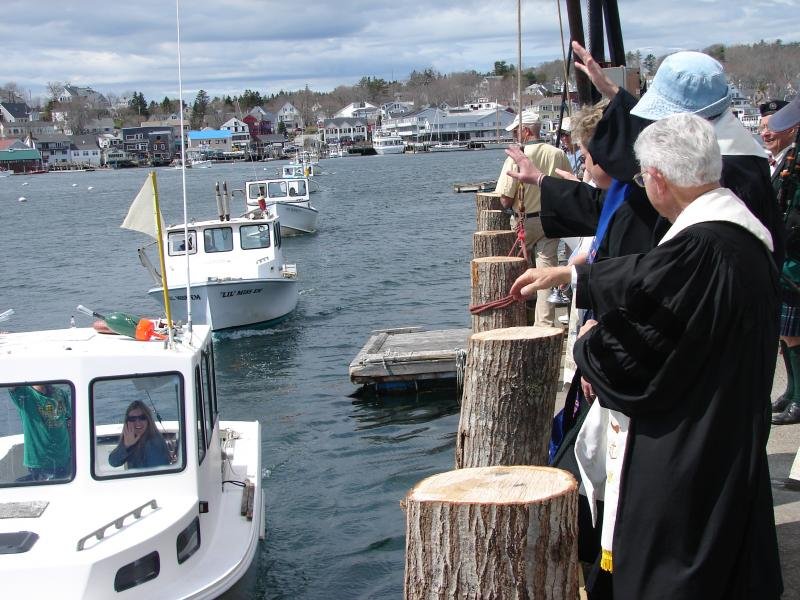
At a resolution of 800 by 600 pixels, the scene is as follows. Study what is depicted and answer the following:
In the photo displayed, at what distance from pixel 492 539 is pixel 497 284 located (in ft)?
15.1

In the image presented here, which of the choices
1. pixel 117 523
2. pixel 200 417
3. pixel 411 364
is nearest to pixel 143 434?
pixel 200 417

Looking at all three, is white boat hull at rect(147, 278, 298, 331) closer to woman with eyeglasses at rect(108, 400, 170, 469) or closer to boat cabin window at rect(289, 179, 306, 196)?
woman with eyeglasses at rect(108, 400, 170, 469)

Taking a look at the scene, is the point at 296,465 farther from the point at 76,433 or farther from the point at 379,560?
the point at 76,433

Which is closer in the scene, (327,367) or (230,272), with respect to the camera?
(327,367)

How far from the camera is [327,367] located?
57.7ft

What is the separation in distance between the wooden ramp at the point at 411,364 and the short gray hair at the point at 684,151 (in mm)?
10411

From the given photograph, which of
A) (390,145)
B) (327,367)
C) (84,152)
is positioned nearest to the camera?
(327,367)

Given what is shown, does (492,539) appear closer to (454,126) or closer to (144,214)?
(144,214)

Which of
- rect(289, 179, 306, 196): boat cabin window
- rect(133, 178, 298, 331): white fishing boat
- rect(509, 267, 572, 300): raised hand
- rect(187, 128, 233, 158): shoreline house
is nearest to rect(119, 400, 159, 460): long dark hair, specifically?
rect(509, 267, 572, 300): raised hand

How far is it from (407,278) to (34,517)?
23188 mm

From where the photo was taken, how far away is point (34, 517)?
6125 millimetres

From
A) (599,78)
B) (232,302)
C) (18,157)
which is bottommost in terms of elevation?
(232,302)

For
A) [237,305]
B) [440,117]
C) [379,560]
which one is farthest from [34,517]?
[440,117]

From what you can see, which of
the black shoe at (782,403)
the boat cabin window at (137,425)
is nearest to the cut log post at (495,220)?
the black shoe at (782,403)
